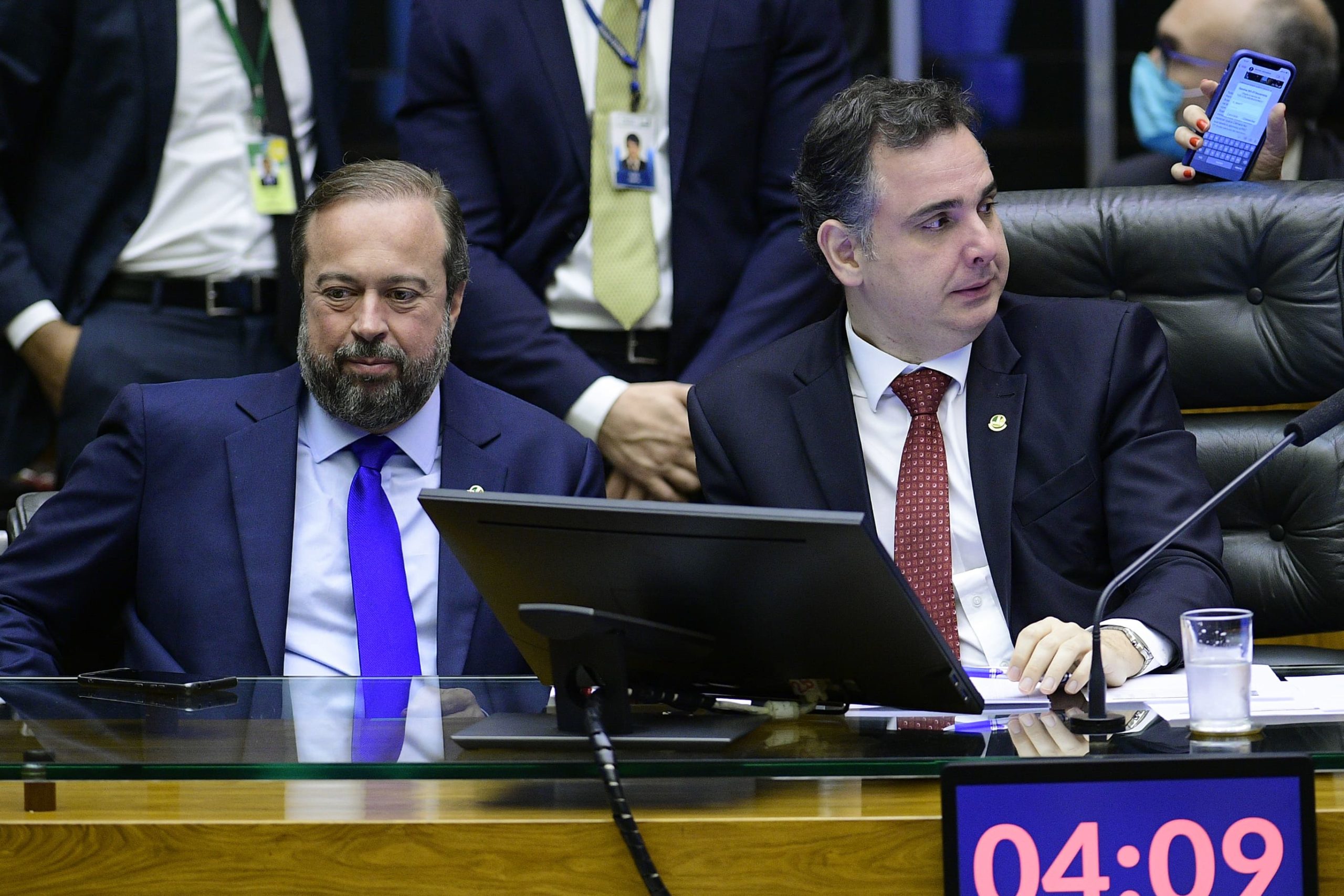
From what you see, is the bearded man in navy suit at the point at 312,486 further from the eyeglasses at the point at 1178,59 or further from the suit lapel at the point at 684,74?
the eyeglasses at the point at 1178,59

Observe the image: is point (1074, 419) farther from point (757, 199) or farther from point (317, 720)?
point (317, 720)

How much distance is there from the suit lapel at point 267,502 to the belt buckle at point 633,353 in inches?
26.1

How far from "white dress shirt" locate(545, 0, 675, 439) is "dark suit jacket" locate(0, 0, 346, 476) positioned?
50 cm

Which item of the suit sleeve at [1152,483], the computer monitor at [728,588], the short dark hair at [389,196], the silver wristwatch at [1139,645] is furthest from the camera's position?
the short dark hair at [389,196]

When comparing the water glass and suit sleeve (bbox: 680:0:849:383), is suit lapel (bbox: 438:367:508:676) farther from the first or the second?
the water glass

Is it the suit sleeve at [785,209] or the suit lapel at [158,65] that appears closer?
the suit sleeve at [785,209]

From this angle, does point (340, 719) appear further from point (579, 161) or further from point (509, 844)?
point (579, 161)

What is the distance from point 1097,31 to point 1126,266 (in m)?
1.99

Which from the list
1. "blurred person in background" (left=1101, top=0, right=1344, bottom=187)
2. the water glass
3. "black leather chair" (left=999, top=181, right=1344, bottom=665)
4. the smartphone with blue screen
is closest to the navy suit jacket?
"black leather chair" (left=999, top=181, right=1344, bottom=665)

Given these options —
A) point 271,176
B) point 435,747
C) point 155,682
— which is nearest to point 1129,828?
point 435,747

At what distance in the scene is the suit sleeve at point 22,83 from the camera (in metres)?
2.75

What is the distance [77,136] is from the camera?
112 inches

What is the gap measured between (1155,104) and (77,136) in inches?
79.6

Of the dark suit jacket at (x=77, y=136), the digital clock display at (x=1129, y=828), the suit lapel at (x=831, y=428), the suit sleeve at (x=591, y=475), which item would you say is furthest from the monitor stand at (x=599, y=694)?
the dark suit jacket at (x=77, y=136)
